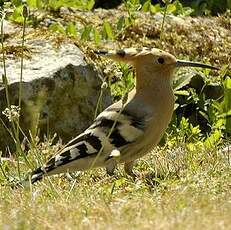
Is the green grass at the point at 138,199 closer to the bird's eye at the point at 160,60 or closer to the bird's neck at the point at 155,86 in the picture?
the bird's neck at the point at 155,86

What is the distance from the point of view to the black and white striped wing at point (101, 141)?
6074mm

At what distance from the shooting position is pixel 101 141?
20.0 feet

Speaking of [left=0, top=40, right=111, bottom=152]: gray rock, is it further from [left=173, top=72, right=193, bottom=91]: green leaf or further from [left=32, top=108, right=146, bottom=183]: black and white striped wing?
[left=32, top=108, right=146, bottom=183]: black and white striped wing

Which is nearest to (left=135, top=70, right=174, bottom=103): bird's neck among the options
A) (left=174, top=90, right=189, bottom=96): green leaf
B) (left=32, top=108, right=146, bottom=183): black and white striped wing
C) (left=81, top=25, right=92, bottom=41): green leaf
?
(left=32, top=108, right=146, bottom=183): black and white striped wing

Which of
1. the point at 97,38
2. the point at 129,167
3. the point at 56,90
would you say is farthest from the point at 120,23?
the point at 129,167

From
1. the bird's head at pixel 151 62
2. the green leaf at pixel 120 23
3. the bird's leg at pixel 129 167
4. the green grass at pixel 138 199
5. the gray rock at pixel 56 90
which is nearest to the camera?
the green grass at pixel 138 199

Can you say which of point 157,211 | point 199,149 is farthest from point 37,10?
point 157,211

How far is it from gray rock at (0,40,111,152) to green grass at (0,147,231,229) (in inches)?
48.3

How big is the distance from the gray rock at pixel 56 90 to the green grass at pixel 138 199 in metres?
1.23

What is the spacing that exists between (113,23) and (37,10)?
3.12ft

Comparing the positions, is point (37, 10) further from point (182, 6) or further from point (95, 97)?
Answer: point (182, 6)

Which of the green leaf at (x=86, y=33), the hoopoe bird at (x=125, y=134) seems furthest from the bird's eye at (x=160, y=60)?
the green leaf at (x=86, y=33)

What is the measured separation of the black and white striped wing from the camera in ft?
19.9

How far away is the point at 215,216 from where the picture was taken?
4.28 m
